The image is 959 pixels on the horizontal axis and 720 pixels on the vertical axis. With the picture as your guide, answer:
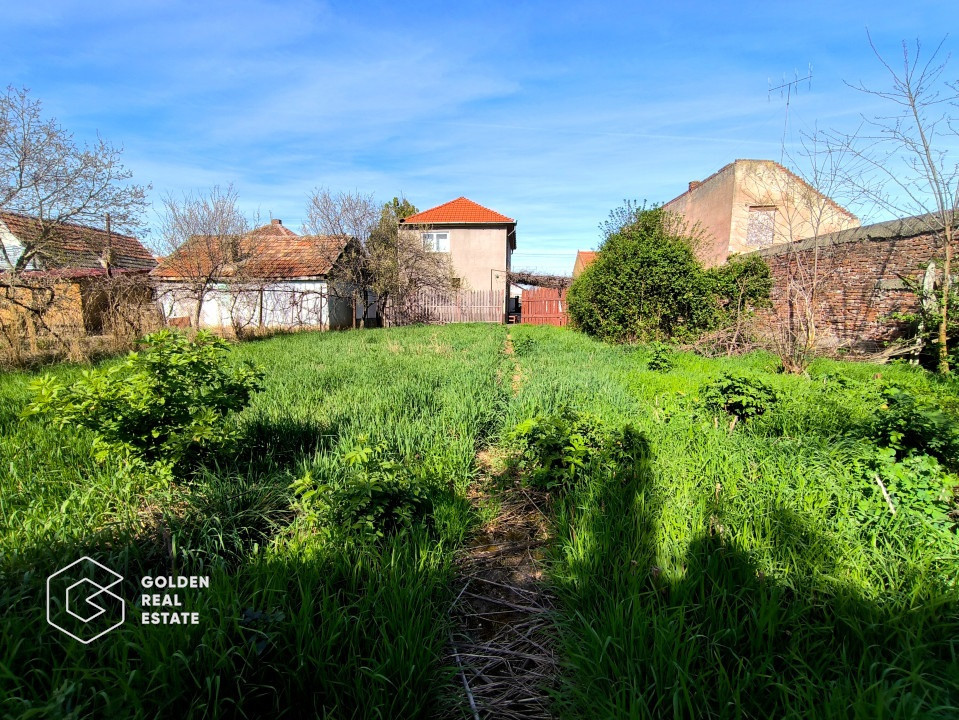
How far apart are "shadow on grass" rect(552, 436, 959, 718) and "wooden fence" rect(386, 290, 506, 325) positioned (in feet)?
64.4

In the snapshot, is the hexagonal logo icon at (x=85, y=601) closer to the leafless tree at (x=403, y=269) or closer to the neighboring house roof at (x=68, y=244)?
the neighboring house roof at (x=68, y=244)

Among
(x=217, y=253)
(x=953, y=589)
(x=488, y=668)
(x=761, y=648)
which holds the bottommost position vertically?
(x=488, y=668)

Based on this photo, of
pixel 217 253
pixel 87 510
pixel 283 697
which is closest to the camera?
pixel 283 697

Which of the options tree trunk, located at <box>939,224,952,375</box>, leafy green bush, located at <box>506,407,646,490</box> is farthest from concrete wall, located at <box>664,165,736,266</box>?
leafy green bush, located at <box>506,407,646,490</box>

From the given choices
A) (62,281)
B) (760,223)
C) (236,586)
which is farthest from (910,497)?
(760,223)

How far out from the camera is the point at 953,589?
1.72 m

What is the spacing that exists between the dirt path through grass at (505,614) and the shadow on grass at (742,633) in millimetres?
154

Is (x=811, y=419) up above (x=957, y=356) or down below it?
below

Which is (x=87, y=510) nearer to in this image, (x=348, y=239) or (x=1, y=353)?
(x=1, y=353)

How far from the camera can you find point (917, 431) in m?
2.57

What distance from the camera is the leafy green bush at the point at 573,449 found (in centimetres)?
295

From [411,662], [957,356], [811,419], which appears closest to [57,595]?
[411,662]

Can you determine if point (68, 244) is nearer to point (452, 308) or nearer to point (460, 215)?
point (452, 308)

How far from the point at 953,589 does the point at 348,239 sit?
20460 millimetres
